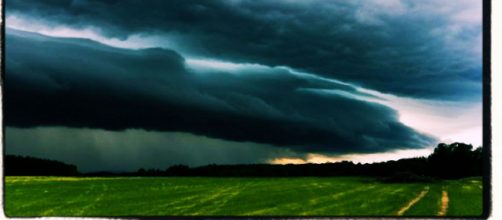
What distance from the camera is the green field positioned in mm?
13164

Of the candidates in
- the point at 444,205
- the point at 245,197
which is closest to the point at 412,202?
the point at 444,205

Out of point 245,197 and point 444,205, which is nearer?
point 444,205

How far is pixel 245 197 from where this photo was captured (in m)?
15.8

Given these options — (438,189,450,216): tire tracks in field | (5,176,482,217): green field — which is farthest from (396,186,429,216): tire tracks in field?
(438,189,450,216): tire tracks in field

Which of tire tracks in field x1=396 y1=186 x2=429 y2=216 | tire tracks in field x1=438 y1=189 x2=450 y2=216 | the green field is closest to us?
tire tracks in field x1=438 y1=189 x2=450 y2=216

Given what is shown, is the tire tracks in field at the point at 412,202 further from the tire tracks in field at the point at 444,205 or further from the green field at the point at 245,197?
the tire tracks in field at the point at 444,205

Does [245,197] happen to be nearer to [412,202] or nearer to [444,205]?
[412,202]

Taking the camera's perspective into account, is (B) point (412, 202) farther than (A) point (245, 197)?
No

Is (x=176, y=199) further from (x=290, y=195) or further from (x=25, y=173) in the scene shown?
(x=25, y=173)

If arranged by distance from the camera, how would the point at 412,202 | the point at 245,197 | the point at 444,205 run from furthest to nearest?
1. the point at 245,197
2. the point at 412,202
3. the point at 444,205

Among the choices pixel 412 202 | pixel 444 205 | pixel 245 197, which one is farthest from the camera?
pixel 245 197

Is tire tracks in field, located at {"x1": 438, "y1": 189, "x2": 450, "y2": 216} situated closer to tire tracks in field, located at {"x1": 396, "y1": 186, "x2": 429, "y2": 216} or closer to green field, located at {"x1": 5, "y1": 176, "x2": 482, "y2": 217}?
green field, located at {"x1": 5, "y1": 176, "x2": 482, "y2": 217}

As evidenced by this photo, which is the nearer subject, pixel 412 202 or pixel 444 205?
pixel 444 205
